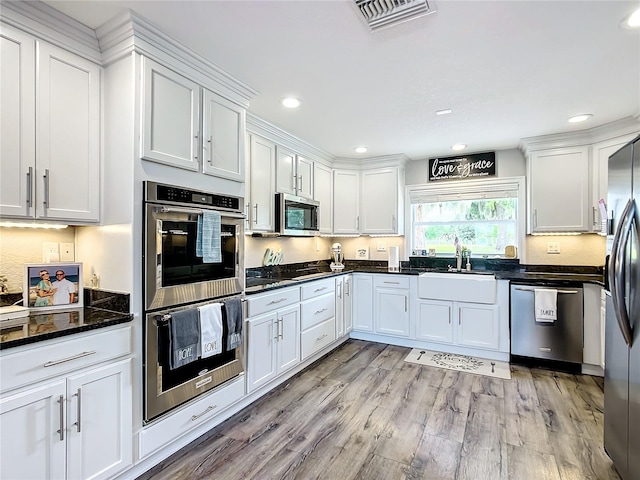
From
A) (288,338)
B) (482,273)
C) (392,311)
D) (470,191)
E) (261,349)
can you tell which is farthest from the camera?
(470,191)

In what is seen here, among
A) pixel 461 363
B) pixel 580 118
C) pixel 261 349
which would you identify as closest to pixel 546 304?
pixel 461 363

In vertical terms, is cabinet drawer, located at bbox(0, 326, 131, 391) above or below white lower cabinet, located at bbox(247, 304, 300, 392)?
above

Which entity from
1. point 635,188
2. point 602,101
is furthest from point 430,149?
point 635,188

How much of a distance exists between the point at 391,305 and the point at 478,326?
993 mm

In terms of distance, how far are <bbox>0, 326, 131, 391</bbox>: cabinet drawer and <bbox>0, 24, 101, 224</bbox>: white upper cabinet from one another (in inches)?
26.6

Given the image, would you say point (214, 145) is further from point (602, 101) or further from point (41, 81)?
point (602, 101)

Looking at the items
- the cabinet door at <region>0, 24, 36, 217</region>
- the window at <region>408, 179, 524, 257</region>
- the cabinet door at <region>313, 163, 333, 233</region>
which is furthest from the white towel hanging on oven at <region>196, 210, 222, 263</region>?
the window at <region>408, 179, 524, 257</region>

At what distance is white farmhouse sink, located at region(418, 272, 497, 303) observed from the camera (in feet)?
11.9

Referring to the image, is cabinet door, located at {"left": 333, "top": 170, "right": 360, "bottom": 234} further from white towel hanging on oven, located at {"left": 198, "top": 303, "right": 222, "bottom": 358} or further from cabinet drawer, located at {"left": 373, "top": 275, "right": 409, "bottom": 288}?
white towel hanging on oven, located at {"left": 198, "top": 303, "right": 222, "bottom": 358}

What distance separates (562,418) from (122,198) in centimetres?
336

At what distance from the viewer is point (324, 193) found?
14.4 ft

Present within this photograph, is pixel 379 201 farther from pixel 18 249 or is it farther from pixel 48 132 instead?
pixel 18 249

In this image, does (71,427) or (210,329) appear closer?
(71,427)

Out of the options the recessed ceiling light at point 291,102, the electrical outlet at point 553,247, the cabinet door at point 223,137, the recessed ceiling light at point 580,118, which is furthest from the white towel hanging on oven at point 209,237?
the electrical outlet at point 553,247
